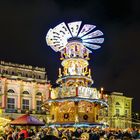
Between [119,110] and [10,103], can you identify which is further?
[119,110]

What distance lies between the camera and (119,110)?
108 metres

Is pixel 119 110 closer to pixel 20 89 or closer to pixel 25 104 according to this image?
pixel 25 104

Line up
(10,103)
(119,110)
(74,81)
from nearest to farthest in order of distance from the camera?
(74,81), (10,103), (119,110)

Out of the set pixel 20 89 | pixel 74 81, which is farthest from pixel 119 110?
pixel 74 81

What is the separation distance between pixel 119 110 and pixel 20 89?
3203 centimetres

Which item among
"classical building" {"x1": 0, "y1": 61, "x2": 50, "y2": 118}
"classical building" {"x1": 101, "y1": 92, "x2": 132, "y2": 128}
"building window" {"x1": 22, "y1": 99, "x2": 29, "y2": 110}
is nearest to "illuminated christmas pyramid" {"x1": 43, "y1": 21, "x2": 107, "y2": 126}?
→ "classical building" {"x1": 0, "y1": 61, "x2": 50, "y2": 118}

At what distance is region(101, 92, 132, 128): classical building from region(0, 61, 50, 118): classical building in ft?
68.5

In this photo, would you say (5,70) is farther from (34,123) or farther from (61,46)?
(34,123)

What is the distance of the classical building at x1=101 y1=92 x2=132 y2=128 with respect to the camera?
10492 cm

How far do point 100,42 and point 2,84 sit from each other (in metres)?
35.0

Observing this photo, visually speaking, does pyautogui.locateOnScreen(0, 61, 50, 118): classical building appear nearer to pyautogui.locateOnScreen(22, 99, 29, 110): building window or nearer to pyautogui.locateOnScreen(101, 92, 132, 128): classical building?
pyautogui.locateOnScreen(22, 99, 29, 110): building window

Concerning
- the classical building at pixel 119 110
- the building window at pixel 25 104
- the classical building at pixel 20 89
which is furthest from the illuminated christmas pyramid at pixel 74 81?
the classical building at pixel 119 110

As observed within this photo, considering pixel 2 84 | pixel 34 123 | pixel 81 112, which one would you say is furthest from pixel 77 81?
pixel 2 84

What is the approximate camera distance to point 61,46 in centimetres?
5697
